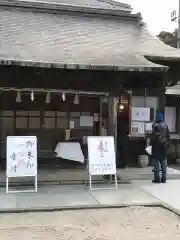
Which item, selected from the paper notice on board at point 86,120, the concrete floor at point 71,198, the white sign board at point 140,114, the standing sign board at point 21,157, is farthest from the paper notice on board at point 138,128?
the standing sign board at point 21,157

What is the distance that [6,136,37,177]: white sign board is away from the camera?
9078mm

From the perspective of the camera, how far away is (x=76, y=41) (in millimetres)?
11742

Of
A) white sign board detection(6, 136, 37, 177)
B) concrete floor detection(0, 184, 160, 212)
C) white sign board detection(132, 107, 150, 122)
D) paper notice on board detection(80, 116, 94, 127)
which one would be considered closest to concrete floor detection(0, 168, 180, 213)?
concrete floor detection(0, 184, 160, 212)

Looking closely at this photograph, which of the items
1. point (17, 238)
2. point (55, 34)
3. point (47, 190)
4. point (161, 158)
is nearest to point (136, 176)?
point (161, 158)

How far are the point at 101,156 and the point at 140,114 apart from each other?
13.4 feet

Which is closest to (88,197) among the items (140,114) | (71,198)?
(71,198)

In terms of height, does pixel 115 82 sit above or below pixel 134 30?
below

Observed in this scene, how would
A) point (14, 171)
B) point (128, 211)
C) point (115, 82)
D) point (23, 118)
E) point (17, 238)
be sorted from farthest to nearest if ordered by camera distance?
1. point (23, 118)
2. point (115, 82)
3. point (14, 171)
4. point (128, 211)
5. point (17, 238)

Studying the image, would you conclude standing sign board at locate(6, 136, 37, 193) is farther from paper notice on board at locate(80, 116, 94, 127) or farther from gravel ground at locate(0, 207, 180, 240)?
paper notice on board at locate(80, 116, 94, 127)

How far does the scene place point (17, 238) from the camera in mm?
5902

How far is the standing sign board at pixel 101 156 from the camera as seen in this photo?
381 inches

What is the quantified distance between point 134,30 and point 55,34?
9.93 ft

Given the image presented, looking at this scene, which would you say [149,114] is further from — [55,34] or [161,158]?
[55,34]

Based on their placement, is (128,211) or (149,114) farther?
(149,114)
